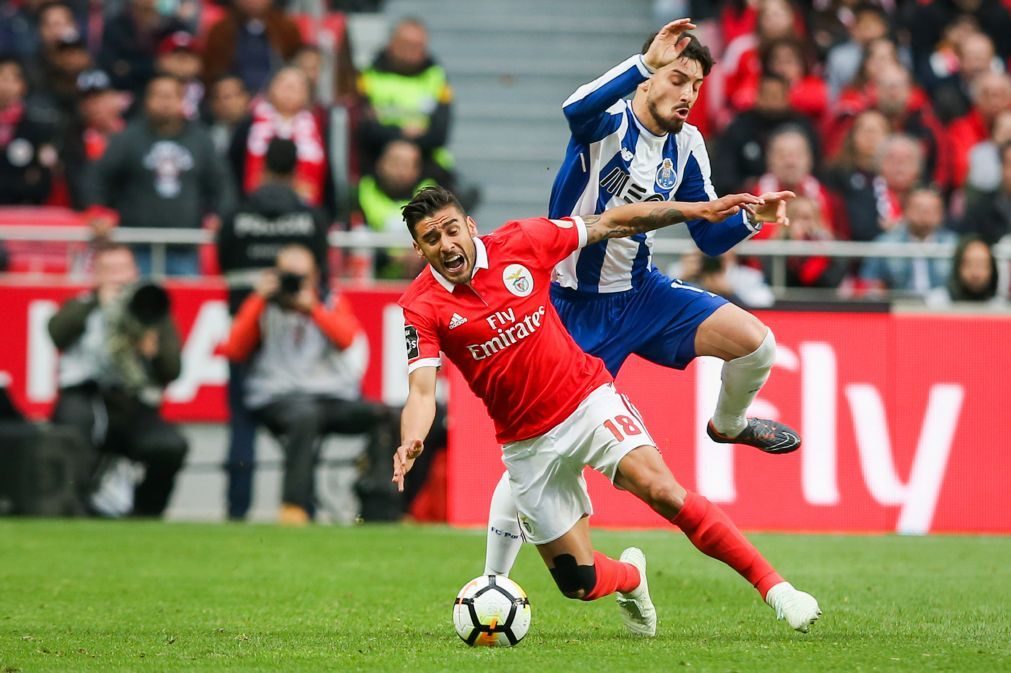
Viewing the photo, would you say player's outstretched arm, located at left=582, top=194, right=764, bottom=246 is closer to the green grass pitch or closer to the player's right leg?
the player's right leg

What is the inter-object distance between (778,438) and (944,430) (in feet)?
15.3

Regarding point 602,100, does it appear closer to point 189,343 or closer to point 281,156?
point 281,156

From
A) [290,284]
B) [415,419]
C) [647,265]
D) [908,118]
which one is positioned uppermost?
[908,118]

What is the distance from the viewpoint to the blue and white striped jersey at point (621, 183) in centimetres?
830

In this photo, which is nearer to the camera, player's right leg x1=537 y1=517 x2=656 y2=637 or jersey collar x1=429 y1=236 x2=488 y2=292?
jersey collar x1=429 y1=236 x2=488 y2=292

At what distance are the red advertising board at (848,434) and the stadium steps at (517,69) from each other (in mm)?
4914

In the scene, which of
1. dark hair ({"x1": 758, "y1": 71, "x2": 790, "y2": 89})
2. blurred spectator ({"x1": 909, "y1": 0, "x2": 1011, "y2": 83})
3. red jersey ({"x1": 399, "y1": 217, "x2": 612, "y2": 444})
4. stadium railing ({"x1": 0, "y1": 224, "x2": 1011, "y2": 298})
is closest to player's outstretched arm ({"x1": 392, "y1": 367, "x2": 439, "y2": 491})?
red jersey ({"x1": 399, "y1": 217, "x2": 612, "y2": 444})

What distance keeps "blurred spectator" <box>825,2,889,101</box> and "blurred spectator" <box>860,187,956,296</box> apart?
2.82m

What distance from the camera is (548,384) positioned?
293 inches

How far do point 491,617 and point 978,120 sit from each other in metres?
11.7

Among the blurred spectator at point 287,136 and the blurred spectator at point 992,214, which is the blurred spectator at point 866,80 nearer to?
the blurred spectator at point 992,214

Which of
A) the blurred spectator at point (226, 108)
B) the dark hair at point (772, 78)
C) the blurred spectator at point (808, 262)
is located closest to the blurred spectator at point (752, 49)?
the dark hair at point (772, 78)

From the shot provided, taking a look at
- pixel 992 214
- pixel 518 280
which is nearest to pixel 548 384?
pixel 518 280

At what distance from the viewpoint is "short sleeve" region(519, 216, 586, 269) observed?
24.9 ft
